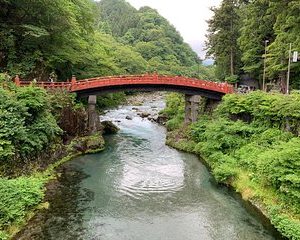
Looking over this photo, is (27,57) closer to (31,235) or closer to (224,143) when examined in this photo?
(224,143)

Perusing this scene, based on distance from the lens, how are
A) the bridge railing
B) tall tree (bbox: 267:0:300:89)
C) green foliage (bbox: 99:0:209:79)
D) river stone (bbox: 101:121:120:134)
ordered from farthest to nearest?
green foliage (bbox: 99:0:209:79)
river stone (bbox: 101:121:120:134)
tall tree (bbox: 267:0:300:89)
the bridge railing

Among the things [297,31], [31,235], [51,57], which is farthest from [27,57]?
[297,31]

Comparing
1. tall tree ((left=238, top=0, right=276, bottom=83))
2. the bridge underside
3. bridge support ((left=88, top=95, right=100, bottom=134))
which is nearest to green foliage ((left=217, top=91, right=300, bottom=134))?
the bridge underside

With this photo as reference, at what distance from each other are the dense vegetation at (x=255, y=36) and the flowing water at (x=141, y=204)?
1598 cm

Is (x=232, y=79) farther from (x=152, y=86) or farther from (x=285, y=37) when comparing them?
(x=152, y=86)

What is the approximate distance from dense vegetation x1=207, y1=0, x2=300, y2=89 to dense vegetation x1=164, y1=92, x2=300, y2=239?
8987 millimetres

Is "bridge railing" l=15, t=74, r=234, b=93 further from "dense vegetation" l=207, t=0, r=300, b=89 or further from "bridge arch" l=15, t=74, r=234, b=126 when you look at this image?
"dense vegetation" l=207, t=0, r=300, b=89

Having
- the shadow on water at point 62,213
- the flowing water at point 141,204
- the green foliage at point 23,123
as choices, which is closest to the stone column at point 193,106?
the flowing water at point 141,204

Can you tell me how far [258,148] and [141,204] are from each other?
10932mm

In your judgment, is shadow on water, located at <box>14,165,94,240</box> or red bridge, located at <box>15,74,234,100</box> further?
red bridge, located at <box>15,74,234,100</box>

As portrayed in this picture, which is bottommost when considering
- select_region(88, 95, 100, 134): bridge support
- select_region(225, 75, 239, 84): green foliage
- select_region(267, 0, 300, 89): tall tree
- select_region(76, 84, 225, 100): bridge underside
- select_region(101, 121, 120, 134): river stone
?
select_region(101, 121, 120, 134): river stone

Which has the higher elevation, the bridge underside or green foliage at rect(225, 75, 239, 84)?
green foliage at rect(225, 75, 239, 84)

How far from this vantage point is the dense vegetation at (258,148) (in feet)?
68.9

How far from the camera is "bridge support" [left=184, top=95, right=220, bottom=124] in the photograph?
42344 mm
